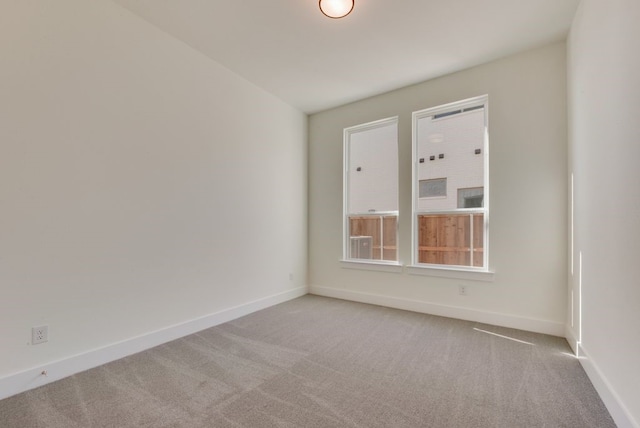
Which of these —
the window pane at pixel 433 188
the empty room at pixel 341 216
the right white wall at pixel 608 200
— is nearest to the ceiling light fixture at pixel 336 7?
the empty room at pixel 341 216

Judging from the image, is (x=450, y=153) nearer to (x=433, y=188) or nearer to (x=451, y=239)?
(x=433, y=188)

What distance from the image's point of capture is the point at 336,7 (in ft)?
7.41

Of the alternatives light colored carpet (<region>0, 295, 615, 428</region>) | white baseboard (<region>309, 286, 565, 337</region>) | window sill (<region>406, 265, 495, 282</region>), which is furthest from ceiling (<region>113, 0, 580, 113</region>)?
light colored carpet (<region>0, 295, 615, 428</region>)

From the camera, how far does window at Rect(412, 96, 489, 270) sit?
328cm

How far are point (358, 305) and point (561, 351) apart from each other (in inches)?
82.5

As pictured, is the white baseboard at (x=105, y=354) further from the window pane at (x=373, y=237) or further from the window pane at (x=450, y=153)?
the window pane at (x=450, y=153)

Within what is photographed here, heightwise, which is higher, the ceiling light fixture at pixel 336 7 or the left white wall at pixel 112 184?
the ceiling light fixture at pixel 336 7

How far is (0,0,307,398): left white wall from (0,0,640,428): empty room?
0.05ft

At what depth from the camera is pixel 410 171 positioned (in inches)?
145

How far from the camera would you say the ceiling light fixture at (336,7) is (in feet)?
7.27

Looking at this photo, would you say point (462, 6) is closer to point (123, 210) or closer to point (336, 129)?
point (336, 129)

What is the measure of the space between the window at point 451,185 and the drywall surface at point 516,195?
0.11 metres

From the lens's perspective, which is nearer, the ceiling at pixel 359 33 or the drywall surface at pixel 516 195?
the ceiling at pixel 359 33

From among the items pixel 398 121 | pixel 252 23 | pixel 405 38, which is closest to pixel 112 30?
pixel 252 23
